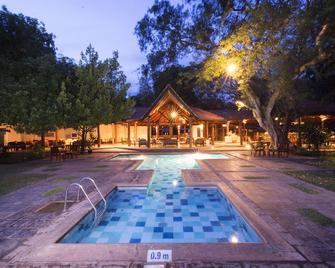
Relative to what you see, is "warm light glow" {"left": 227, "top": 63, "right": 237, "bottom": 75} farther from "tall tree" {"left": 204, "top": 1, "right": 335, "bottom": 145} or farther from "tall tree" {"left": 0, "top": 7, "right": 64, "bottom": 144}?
"tall tree" {"left": 0, "top": 7, "right": 64, "bottom": 144}

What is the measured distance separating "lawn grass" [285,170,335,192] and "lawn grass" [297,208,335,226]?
231 cm

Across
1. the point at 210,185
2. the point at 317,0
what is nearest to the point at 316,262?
the point at 210,185

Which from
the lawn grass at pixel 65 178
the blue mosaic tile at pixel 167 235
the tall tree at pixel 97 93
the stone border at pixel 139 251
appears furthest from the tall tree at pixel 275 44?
the stone border at pixel 139 251

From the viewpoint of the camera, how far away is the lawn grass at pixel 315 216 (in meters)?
4.78

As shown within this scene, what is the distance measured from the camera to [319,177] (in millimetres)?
9125

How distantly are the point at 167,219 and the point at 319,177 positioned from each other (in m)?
5.87

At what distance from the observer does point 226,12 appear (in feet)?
53.8

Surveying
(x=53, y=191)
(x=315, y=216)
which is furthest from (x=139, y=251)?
(x=53, y=191)

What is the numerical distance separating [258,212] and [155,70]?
32.8 meters

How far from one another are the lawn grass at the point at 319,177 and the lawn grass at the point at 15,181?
8.87m

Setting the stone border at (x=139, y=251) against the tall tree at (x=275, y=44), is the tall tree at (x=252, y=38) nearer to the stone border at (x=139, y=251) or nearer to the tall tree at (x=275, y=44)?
the tall tree at (x=275, y=44)

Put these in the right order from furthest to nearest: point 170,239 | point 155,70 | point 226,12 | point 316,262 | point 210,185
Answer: point 155,70 → point 226,12 → point 210,185 → point 170,239 → point 316,262

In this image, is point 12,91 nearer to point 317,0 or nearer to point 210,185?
point 210,185

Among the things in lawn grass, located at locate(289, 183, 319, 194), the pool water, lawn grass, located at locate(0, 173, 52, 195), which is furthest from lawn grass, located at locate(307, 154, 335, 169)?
lawn grass, located at locate(0, 173, 52, 195)
